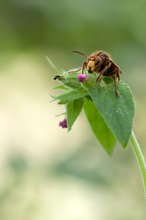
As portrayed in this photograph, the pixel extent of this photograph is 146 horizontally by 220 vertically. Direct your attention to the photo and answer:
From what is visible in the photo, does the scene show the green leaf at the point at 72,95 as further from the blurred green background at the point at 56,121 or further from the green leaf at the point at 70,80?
the blurred green background at the point at 56,121

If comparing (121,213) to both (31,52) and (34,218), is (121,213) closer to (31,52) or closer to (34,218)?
(34,218)

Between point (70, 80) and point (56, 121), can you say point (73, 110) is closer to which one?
point (70, 80)

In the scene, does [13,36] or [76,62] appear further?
[13,36]

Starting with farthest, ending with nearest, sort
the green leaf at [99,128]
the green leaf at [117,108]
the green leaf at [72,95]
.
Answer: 1. the green leaf at [99,128]
2. the green leaf at [72,95]
3. the green leaf at [117,108]

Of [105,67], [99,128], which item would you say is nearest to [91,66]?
[105,67]

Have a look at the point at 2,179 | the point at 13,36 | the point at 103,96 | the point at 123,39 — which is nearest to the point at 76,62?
the point at 123,39

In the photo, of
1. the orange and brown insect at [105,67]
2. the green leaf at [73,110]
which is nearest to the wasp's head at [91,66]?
the orange and brown insect at [105,67]

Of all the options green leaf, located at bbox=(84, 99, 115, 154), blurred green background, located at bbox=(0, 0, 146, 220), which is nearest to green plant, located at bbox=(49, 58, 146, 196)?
green leaf, located at bbox=(84, 99, 115, 154)

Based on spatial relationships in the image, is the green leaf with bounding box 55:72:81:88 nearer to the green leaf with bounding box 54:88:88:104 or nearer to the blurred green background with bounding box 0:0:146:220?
the green leaf with bounding box 54:88:88:104
